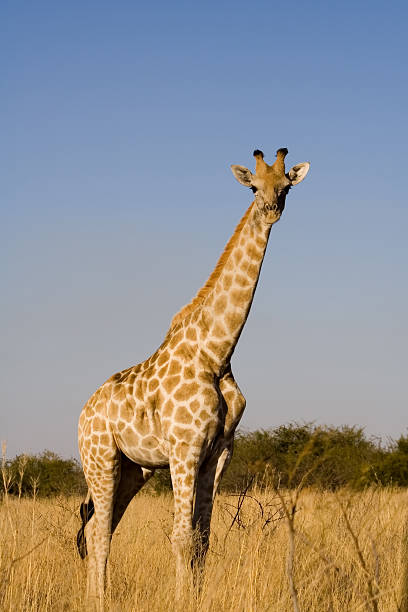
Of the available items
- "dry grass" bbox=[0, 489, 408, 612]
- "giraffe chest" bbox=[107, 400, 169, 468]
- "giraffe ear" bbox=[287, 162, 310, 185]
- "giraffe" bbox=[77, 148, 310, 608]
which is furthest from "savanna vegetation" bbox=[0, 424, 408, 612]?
"giraffe ear" bbox=[287, 162, 310, 185]

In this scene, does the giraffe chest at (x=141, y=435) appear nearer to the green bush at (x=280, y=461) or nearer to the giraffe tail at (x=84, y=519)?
the giraffe tail at (x=84, y=519)

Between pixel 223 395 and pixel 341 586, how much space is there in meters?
1.95

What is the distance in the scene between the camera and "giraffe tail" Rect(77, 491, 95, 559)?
27.1ft

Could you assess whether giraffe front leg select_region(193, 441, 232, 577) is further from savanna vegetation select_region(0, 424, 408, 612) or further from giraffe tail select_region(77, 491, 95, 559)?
giraffe tail select_region(77, 491, 95, 559)

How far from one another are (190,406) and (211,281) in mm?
1471

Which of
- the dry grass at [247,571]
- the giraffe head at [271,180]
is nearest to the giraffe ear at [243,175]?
the giraffe head at [271,180]

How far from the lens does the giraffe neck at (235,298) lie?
24.0ft

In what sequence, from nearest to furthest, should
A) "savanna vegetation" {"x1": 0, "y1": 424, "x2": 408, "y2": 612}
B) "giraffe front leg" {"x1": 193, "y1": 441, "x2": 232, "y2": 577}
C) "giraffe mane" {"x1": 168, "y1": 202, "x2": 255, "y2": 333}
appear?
"savanna vegetation" {"x1": 0, "y1": 424, "x2": 408, "y2": 612} → "giraffe front leg" {"x1": 193, "y1": 441, "x2": 232, "y2": 577} → "giraffe mane" {"x1": 168, "y1": 202, "x2": 255, "y2": 333}

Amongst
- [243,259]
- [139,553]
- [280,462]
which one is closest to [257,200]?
[243,259]

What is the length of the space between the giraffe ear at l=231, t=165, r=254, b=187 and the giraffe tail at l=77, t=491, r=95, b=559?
367 cm

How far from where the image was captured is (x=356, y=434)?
24156 mm

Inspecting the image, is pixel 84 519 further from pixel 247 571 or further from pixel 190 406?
pixel 247 571

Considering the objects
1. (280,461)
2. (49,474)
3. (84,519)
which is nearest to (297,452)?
(280,461)

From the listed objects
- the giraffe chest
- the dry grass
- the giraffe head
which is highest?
the giraffe head
